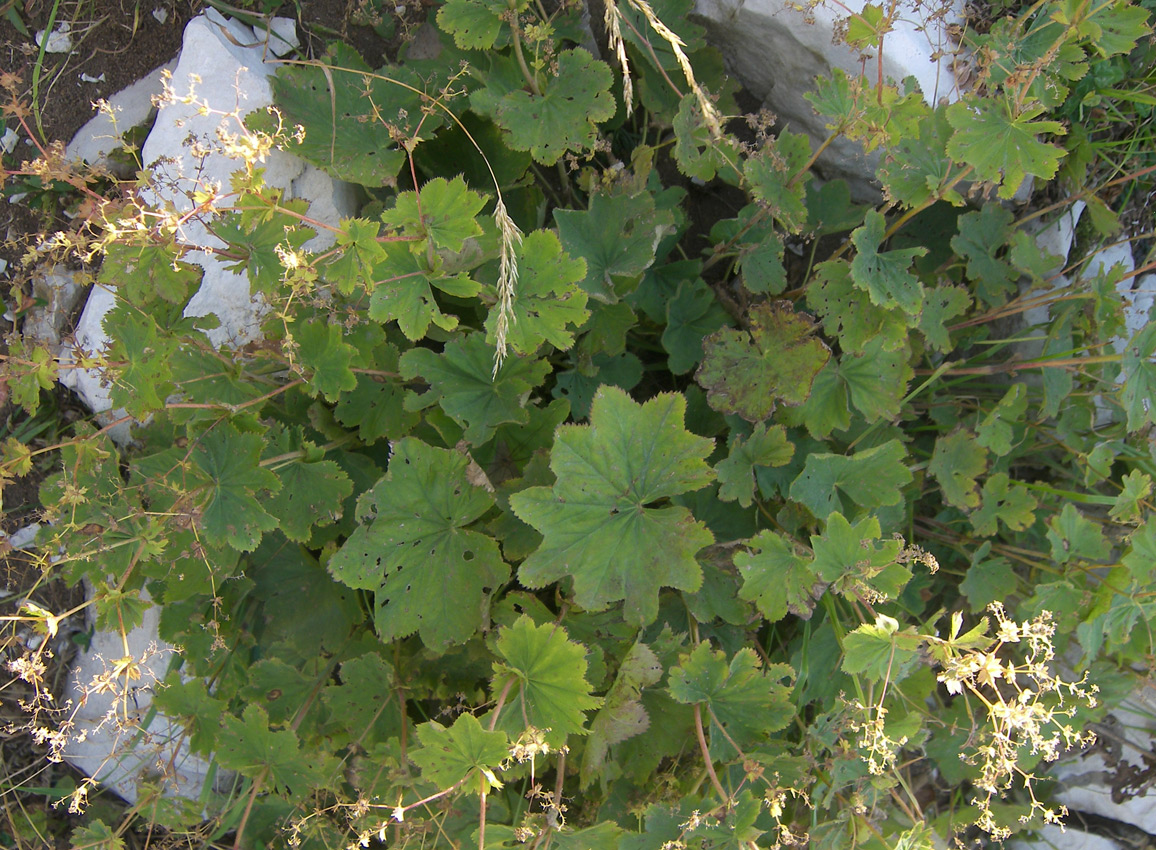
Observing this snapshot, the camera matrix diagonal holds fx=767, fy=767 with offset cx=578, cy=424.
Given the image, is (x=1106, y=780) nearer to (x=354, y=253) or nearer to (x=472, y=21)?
(x=354, y=253)

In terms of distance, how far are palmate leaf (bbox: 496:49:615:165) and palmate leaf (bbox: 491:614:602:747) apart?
1572 mm

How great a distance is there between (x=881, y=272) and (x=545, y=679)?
168cm

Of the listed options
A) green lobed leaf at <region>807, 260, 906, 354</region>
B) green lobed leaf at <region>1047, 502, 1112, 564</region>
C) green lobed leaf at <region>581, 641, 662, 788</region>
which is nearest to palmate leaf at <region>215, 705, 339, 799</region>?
green lobed leaf at <region>581, 641, 662, 788</region>

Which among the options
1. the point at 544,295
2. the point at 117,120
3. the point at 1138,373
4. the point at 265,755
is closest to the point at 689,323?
the point at 544,295

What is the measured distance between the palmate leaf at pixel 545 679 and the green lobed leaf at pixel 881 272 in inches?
57.5

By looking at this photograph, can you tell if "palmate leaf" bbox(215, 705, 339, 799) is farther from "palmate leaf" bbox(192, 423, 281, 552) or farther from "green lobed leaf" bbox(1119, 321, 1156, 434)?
"green lobed leaf" bbox(1119, 321, 1156, 434)

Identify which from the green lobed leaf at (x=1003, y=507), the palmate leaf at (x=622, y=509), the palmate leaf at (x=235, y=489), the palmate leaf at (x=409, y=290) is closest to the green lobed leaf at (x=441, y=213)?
the palmate leaf at (x=409, y=290)

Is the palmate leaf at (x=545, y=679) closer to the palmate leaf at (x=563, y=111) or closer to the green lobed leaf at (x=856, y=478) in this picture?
the green lobed leaf at (x=856, y=478)

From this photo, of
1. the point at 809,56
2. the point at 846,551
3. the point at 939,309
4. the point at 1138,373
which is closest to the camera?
the point at 846,551

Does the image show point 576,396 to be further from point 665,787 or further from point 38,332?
point 38,332

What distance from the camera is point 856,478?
2.58 meters

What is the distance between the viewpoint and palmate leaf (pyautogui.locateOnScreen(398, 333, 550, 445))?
98.1 inches

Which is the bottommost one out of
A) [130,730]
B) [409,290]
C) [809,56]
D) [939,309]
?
[130,730]

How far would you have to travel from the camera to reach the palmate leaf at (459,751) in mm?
1838
